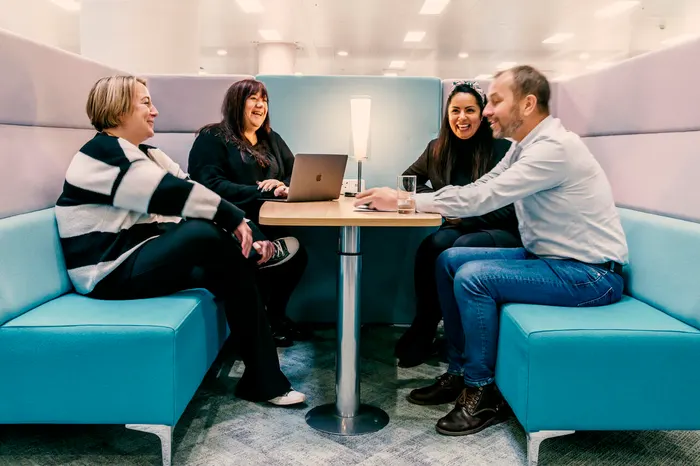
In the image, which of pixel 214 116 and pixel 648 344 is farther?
pixel 214 116

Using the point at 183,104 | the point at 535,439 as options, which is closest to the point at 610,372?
the point at 535,439

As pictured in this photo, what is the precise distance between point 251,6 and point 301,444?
Result: 8.06 metres

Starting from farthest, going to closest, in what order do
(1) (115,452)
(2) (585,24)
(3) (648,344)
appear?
(2) (585,24) < (1) (115,452) < (3) (648,344)

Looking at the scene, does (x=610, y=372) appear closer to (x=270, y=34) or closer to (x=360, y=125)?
(x=360, y=125)

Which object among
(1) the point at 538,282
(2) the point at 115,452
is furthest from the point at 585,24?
(2) the point at 115,452

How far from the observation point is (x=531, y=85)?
2.19 m

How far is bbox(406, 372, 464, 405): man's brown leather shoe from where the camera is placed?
2.34 metres

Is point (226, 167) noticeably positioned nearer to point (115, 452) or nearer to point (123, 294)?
point (123, 294)

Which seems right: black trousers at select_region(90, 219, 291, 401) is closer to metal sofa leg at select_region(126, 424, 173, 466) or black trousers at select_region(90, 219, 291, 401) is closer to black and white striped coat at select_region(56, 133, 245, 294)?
black and white striped coat at select_region(56, 133, 245, 294)

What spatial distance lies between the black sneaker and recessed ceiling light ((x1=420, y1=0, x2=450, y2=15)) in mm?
6511

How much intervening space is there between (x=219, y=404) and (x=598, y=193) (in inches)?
60.0

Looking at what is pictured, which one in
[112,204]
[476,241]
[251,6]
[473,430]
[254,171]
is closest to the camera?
[112,204]

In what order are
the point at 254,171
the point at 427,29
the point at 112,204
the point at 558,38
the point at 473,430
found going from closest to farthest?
1. the point at 112,204
2. the point at 473,430
3. the point at 254,171
4. the point at 427,29
5. the point at 558,38

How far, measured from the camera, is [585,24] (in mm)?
9828
